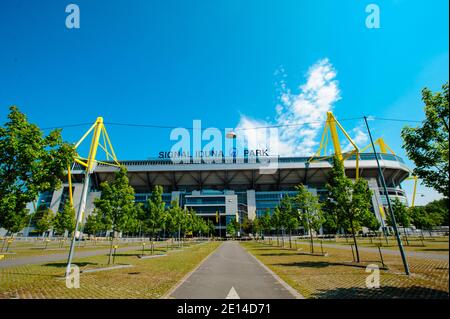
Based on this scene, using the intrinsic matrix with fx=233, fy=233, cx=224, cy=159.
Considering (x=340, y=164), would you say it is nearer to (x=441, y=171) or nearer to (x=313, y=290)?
(x=441, y=171)

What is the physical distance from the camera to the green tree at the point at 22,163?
10.7 m

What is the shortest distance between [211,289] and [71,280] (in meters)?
7.43

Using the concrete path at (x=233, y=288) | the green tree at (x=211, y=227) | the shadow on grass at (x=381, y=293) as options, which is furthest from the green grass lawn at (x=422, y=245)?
the green tree at (x=211, y=227)

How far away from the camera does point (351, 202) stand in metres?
19.9

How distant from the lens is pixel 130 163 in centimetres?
10644

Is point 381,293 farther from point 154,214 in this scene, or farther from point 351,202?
point 154,214

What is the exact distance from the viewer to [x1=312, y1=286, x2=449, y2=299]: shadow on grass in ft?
27.5

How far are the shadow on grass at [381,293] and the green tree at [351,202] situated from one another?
10522 millimetres

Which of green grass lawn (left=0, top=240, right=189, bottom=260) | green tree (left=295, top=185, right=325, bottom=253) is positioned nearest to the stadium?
green grass lawn (left=0, top=240, right=189, bottom=260)

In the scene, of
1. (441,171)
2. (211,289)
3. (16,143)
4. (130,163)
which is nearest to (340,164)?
(441,171)

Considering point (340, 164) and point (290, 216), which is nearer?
point (340, 164)

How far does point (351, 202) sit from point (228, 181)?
92727 millimetres

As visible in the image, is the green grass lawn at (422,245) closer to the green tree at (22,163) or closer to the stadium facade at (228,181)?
the green tree at (22,163)

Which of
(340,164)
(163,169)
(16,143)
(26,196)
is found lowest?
(26,196)
